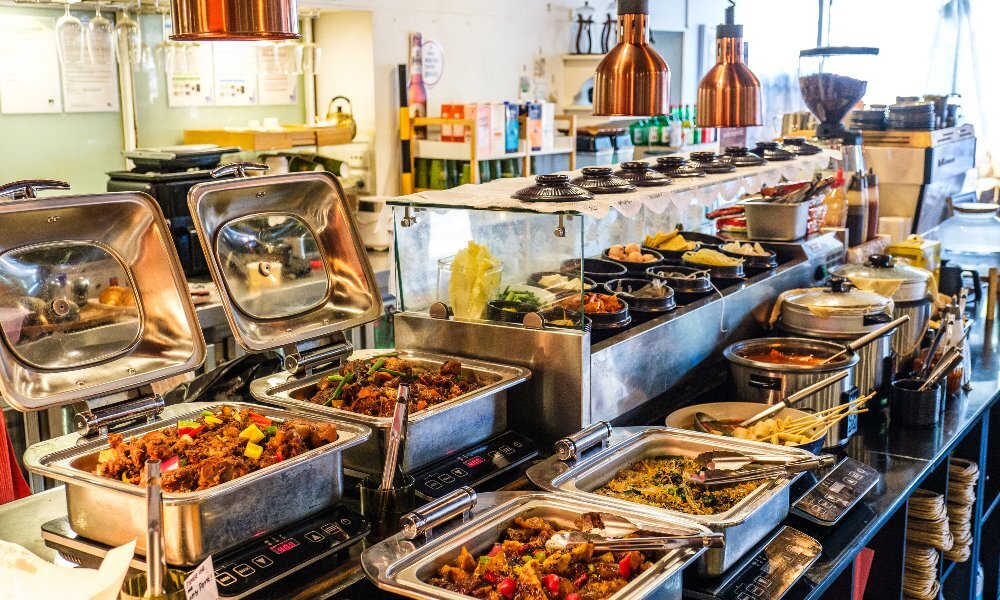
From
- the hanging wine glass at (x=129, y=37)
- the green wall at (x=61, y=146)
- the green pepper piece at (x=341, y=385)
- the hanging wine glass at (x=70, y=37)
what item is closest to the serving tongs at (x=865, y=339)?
the green pepper piece at (x=341, y=385)

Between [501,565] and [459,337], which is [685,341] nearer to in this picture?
[459,337]

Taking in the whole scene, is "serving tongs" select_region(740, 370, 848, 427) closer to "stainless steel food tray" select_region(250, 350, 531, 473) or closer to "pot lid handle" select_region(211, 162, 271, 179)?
"stainless steel food tray" select_region(250, 350, 531, 473)

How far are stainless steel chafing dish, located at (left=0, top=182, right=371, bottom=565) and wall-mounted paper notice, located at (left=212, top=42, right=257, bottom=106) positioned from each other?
138 inches

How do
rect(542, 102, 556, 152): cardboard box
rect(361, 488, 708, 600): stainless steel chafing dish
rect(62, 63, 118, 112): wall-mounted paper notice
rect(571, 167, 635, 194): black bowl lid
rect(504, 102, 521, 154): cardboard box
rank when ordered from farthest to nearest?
rect(542, 102, 556, 152): cardboard box → rect(504, 102, 521, 154): cardboard box → rect(62, 63, 118, 112): wall-mounted paper notice → rect(571, 167, 635, 194): black bowl lid → rect(361, 488, 708, 600): stainless steel chafing dish

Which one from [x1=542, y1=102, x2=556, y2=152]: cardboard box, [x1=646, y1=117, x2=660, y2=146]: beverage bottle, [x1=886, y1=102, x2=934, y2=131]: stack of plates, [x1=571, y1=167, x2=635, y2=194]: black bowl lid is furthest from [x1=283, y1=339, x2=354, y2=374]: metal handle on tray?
[x1=646, y1=117, x2=660, y2=146]: beverage bottle

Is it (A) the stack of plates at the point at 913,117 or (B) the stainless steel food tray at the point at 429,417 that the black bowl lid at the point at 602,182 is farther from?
(A) the stack of plates at the point at 913,117

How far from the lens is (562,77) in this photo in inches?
290

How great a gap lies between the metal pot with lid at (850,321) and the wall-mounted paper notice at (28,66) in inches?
138

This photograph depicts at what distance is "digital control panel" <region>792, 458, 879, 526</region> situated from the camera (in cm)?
238

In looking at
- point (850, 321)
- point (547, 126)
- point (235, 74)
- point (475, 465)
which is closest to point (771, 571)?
point (475, 465)

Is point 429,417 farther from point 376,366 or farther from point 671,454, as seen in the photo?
point 671,454

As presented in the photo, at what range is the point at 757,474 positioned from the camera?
89.0 inches

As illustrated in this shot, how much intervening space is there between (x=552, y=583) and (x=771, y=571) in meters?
0.57

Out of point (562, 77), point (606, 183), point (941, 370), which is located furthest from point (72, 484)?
point (562, 77)
